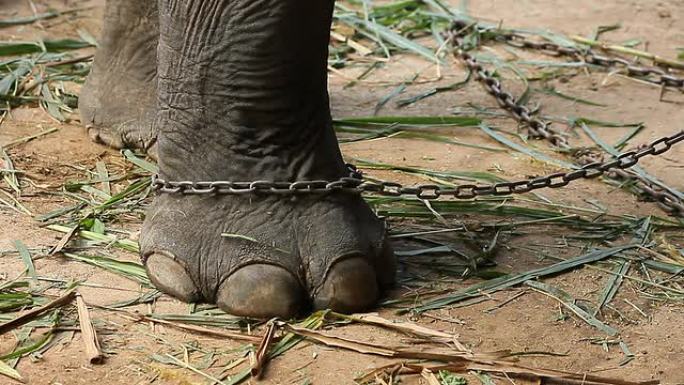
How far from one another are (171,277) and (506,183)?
585 millimetres

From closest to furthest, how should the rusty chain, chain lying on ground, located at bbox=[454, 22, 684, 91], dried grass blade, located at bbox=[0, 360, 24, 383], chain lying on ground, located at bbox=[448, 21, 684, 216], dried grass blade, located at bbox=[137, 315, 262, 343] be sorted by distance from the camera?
dried grass blade, located at bbox=[0, 360, 24, 383]
dried grass blade, located at bbox=[137, 315, 262, 343]
the rusty chain
chain lying on ground, located at bbox=[448, 21, 684, 216]
chain lying on ground, located at bbox=[454, 22, 684, 91]

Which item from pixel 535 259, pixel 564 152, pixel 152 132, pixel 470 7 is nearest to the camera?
pixel 535 259

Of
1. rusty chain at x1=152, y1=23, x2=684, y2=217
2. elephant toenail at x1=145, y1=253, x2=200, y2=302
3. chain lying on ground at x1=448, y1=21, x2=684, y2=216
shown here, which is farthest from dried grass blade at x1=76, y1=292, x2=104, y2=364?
chain lying on ground at x1=448, y1=21, x2=684, y2=216

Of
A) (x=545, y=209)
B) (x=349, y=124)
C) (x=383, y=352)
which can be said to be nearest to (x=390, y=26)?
(x=349, y=124)

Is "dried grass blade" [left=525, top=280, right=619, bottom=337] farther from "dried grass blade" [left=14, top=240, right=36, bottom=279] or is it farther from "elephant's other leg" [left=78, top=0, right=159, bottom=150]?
"elephant's other leg" [left=78, top=0, right=159, bottom=150]

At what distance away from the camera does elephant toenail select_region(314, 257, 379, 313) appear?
201cm

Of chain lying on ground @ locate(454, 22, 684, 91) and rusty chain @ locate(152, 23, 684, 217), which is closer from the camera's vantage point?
rusty chain @ locate(152, 23, 684, 217)

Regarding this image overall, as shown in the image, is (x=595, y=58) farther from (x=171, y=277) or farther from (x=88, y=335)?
(x=88, y=335)

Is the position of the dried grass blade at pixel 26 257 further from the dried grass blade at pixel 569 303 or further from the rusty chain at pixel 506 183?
the dried grass blade at pixel 569 303

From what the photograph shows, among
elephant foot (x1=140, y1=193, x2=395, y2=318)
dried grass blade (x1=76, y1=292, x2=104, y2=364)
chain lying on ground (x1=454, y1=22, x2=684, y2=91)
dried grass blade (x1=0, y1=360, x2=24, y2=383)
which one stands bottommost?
chain lying on ground (x1=454, y1=22, x2=684, y2=91)

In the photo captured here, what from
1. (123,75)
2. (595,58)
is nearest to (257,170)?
(123,75)

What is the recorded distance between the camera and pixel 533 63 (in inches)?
144

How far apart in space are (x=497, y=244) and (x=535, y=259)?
0.28ft

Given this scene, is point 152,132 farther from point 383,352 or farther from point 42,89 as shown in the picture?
point 383,352
